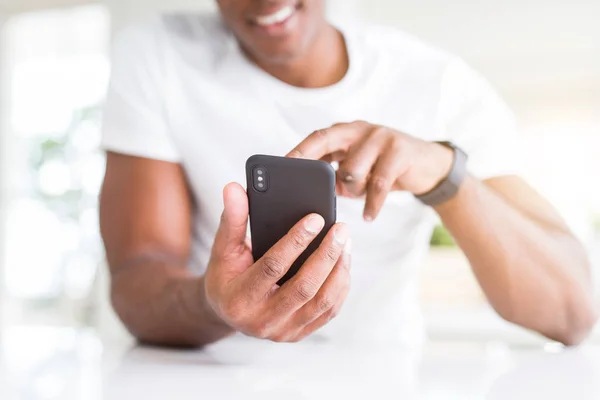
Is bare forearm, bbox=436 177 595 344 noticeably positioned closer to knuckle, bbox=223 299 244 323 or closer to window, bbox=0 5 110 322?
Result: knuckle, bbox=223 299 244 323

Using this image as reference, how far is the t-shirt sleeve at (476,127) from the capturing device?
0.68 meters

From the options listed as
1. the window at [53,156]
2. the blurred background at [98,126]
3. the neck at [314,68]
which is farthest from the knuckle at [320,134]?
the window at [53,156]

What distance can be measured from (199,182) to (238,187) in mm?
274

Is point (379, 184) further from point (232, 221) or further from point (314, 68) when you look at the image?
point (314, 68)

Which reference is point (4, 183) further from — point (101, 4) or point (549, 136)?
point (549, 136)

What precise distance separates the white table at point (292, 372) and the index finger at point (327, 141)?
0.15m

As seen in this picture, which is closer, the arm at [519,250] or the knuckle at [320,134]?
the knuckle at [320,134]

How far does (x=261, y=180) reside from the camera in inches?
17.3

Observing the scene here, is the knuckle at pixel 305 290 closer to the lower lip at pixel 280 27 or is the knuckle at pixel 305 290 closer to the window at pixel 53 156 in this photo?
the lower lip at pixel 280 27

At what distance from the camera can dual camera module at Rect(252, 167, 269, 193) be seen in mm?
437

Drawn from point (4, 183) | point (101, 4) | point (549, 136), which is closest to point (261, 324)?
point (549, 136)

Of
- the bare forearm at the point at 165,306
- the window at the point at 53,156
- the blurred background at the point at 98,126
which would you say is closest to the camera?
the bare forearm at the point at 165,306

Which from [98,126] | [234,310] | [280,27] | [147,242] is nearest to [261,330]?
[234,310]

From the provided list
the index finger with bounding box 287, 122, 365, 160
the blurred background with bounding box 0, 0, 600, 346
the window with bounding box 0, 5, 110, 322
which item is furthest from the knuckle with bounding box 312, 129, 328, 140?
the window with bounding box 0, 5, 110, 322
